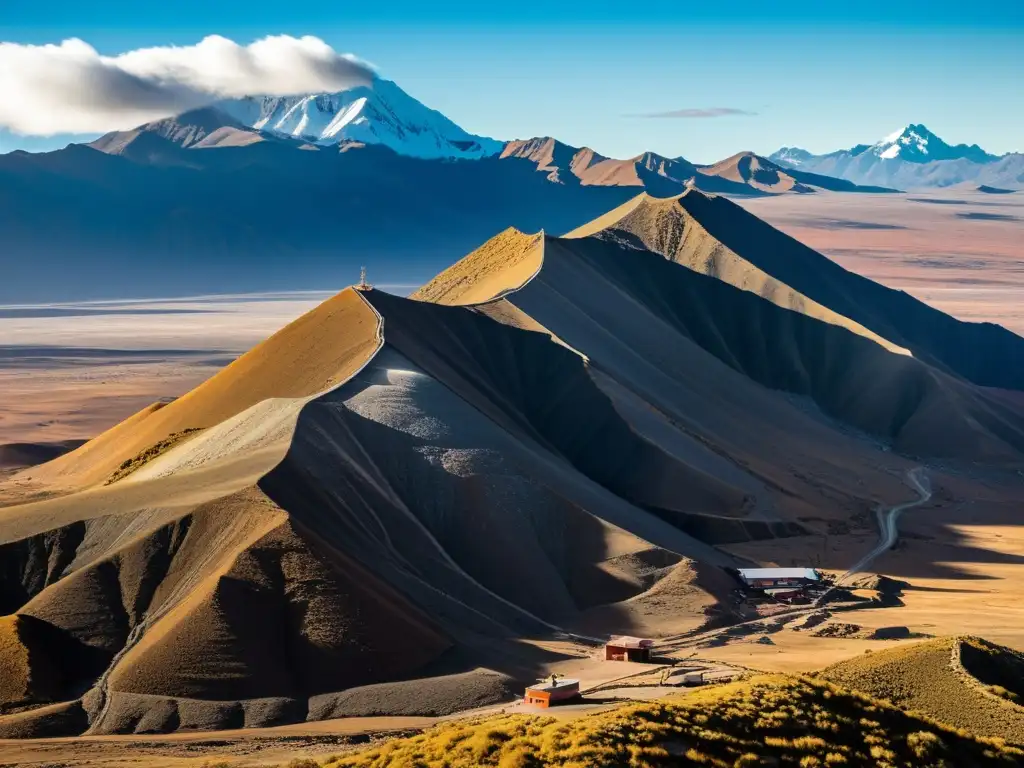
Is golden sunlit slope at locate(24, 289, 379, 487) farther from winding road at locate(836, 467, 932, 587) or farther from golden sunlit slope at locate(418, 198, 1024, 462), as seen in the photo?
winding road at locate(836, 467, 932, 587)

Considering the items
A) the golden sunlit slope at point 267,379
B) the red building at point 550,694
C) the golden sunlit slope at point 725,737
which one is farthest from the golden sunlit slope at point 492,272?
the golden sunlit slope at point 725,737

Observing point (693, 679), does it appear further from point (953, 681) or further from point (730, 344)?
point (730, 344)

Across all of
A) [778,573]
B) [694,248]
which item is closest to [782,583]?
[778,573]

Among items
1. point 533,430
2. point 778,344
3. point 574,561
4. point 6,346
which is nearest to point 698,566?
point 574,561

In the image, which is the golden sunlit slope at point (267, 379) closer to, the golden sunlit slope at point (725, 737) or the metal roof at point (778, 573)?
the metal roof at point (778, 573)

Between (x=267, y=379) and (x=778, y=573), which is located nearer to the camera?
(x=778, y=573)

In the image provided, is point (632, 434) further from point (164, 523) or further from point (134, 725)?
point (134, 725)
